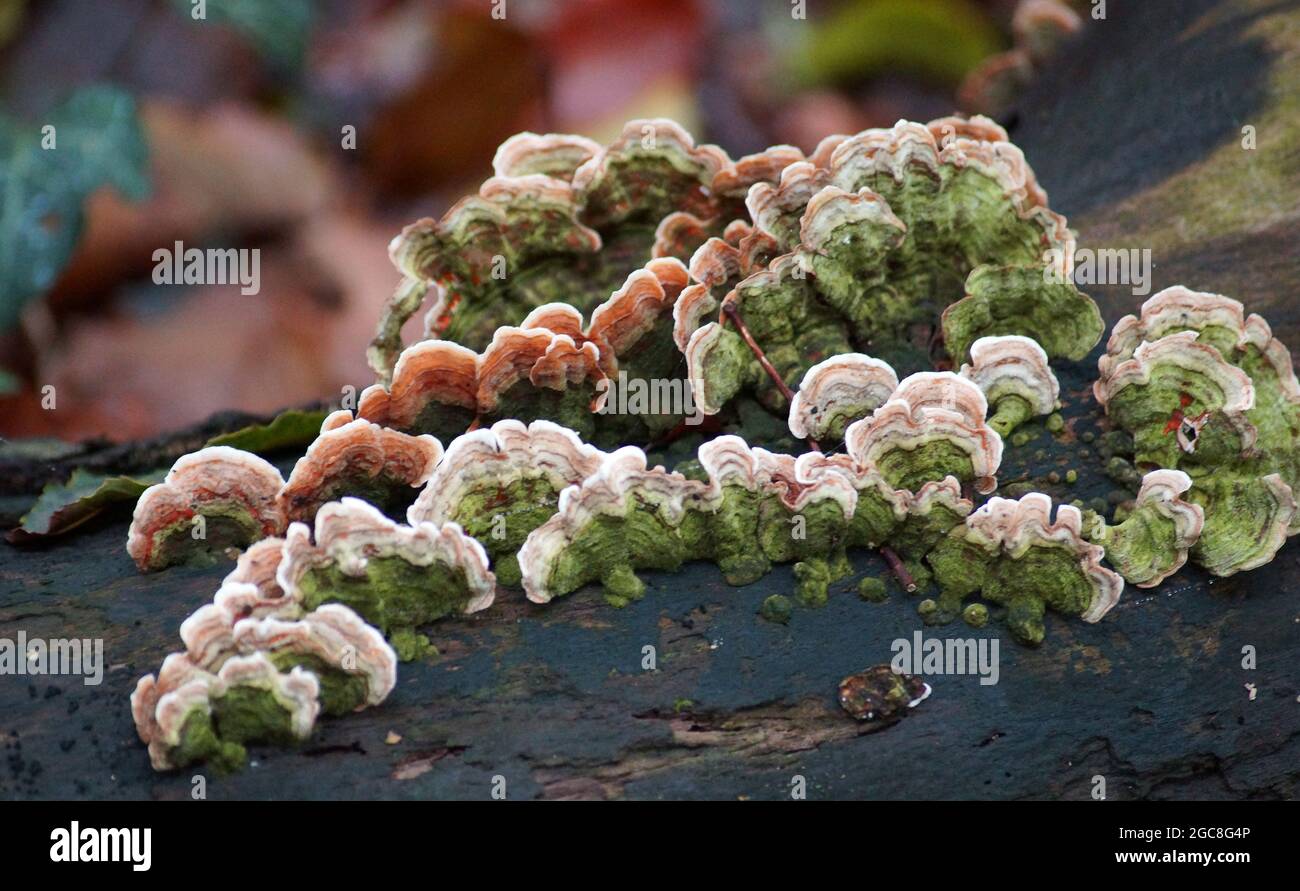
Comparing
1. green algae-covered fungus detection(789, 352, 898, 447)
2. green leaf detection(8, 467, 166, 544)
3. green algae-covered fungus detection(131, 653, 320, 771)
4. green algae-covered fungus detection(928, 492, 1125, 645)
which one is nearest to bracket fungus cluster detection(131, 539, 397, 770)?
green algae-covered fungus detection(131, 653, 320, 771)

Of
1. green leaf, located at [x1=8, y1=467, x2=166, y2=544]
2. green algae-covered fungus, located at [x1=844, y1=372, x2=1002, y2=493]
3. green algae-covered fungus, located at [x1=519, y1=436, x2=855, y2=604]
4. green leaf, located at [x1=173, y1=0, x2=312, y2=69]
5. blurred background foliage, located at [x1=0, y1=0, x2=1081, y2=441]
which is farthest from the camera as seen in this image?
green leaf, located at [x1=173, y1=0, x2=312, y2=69]

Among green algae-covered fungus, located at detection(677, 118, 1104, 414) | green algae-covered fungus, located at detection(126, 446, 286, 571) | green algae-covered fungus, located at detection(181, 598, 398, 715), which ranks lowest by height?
green algae-covered fungus, located at detection(181, 598, 398, 715)

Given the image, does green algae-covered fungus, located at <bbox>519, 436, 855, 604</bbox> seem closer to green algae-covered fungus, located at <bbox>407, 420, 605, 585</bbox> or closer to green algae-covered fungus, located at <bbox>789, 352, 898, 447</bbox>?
green algae-covered fungus, located at <bbox>407, 420, 605, 585</bbox>

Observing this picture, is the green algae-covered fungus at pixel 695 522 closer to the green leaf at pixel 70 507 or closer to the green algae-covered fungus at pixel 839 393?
the green algae-covered fungus at pixel 839 393

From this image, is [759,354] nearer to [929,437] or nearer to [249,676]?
[929,437]

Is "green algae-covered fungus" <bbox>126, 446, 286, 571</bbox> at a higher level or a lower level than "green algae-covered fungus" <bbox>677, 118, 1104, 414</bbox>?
lower

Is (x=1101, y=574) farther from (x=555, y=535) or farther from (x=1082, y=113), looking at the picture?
(x=1082, y=113)

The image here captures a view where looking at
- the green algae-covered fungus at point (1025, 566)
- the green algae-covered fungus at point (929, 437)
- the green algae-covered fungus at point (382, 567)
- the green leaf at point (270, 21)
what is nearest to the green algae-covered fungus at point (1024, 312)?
the green algae-covered fungus at point (929, 437)
